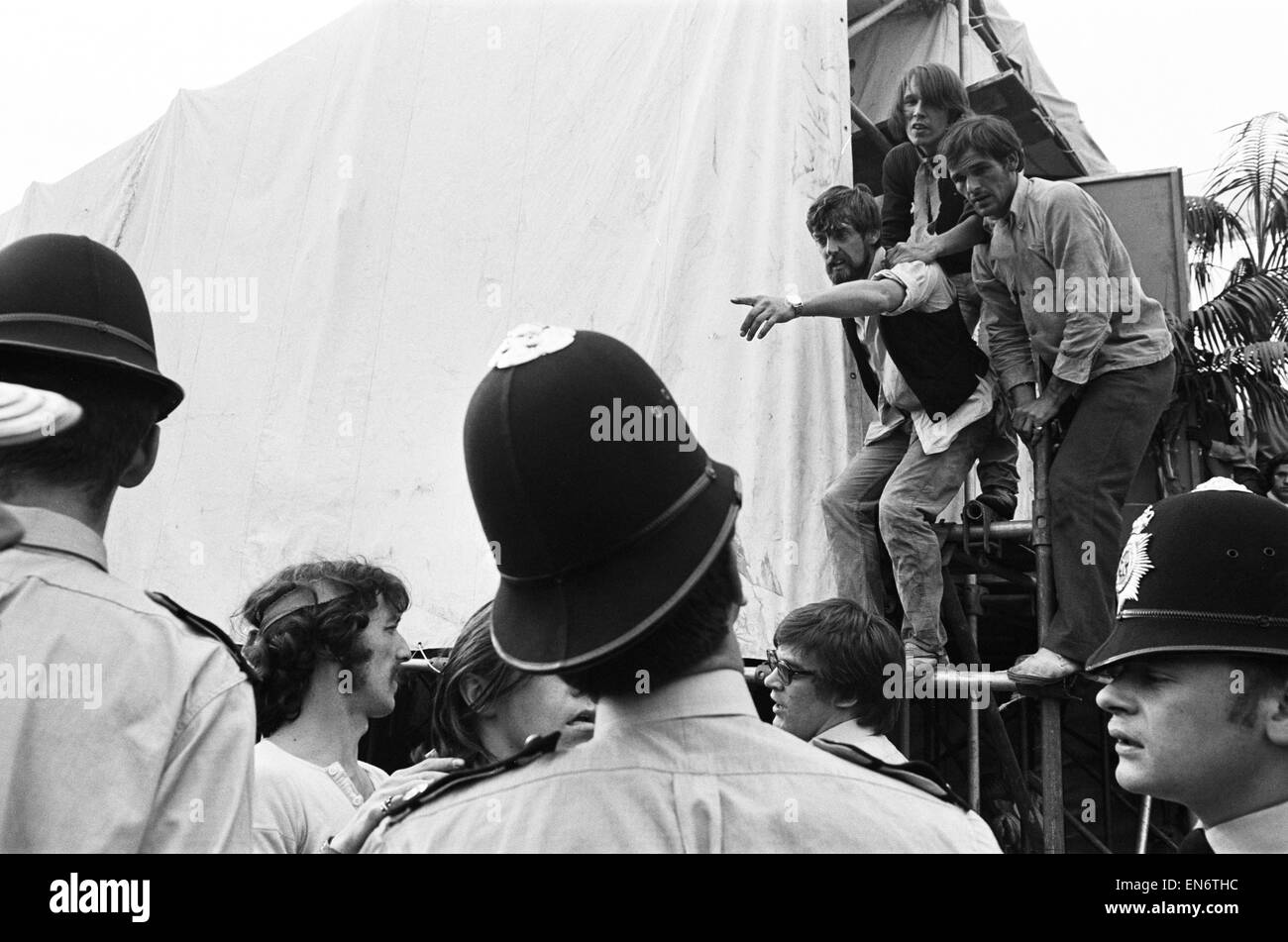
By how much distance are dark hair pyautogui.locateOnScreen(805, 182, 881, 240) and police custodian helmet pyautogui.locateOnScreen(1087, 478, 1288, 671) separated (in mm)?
2890

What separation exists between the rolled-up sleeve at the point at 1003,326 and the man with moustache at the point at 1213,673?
2491mm

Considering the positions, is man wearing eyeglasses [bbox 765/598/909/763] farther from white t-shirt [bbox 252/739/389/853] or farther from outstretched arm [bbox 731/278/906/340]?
outstretched arm [bbox 731/278/906/340]

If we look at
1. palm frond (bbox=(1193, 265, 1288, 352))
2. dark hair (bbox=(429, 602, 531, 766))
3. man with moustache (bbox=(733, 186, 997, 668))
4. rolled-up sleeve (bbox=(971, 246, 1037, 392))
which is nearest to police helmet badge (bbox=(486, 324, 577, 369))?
dark hair (bbox=(429, 602, 531, 766))

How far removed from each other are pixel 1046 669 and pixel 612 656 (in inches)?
114

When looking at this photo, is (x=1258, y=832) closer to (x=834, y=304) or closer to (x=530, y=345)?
(x=530, y=345)

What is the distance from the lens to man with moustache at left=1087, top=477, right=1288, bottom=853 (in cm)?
184

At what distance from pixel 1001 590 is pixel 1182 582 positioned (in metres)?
4.32

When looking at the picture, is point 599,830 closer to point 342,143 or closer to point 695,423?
point 695,423

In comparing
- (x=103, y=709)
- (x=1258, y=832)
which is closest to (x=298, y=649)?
(x=103, y=709)

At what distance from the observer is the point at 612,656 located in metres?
1.38

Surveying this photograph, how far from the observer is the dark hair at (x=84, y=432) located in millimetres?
1665
